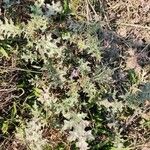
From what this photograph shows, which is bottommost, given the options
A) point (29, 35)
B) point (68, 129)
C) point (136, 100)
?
point (68, 129)

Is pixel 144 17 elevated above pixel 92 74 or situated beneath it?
elevated above

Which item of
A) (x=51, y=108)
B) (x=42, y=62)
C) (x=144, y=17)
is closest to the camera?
(x=51, y=108)

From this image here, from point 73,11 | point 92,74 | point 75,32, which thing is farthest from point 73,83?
point 73,11

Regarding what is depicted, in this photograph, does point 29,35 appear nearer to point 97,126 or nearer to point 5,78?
point 5,78

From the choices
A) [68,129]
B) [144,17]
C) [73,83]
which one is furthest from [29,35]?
[144,17]

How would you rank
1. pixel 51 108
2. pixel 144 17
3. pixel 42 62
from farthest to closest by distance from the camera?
pixel 144 17
pixel 42 62
pixel 51 108

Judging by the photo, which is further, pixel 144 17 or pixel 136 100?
pixel 144 17

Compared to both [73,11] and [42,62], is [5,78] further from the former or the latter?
[73,11]
